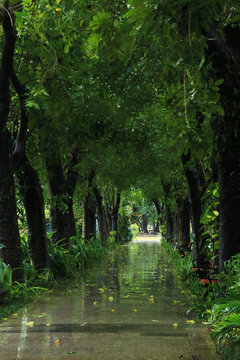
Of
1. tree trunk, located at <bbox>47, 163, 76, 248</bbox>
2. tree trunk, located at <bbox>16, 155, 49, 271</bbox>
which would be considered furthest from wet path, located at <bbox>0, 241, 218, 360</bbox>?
tree trunk, located at <bbox>47, 163, 76, 248</bbox>

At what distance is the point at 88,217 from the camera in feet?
76.9

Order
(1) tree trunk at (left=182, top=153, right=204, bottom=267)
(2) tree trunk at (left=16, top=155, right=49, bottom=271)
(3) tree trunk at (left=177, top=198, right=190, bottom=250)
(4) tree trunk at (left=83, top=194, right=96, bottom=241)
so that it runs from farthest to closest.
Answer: (4) tree trunk at (left=83, top=194, right=96, bottom=241) < (3) tree trunk at (left=177, top=198, right=190, bottom=250) < (1) tree trunk at (left=182, top=153, right=204, bottom=267) < (2) tree trunk at (left=16, top=155, right=49, bottom=271)

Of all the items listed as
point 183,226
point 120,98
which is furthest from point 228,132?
point 183,226

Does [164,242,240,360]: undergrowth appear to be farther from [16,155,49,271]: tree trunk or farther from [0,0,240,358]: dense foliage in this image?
[16,155,49,271]: tree trunk

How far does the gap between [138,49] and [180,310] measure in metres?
4.88

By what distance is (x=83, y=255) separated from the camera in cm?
1712

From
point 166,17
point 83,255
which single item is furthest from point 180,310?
point 83,255

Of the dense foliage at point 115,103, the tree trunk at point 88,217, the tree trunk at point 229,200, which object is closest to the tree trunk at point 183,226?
the tree trunk at point 88,217

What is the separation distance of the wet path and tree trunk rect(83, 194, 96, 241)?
10.8 m

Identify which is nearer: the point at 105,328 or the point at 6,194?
the point at 105,328

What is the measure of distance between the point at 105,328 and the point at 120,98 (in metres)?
6.88

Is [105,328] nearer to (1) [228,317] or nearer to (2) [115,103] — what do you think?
(1) [228,317]

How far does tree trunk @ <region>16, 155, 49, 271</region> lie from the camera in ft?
41.3

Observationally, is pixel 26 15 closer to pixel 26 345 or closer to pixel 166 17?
pixel 166 17
